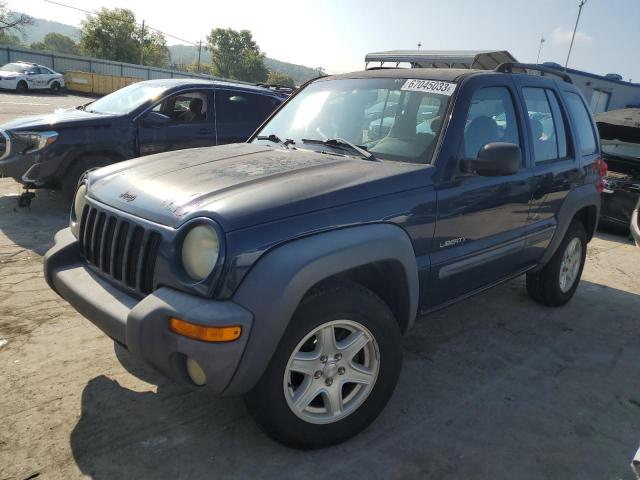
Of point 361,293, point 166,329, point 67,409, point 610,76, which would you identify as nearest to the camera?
point 166,329

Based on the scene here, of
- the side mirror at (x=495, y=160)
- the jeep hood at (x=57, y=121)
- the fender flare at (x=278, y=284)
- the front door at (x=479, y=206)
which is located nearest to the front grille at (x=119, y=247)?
the fender flare at (x=278, y=284)

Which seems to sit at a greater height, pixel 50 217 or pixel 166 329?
pixel 166 329

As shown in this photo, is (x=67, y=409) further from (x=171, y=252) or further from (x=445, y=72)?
(x=445, y=72)

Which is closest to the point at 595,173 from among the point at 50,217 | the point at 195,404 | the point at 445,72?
the point at 445,72

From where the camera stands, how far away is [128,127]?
620 centimetres

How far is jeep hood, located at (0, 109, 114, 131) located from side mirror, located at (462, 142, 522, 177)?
475 cm

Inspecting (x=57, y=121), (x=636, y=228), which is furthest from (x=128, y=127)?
(x=636, y=228)

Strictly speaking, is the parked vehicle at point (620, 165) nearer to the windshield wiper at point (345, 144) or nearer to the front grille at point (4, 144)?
the windshield wiper at point (345, 144)

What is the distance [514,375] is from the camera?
339 cm

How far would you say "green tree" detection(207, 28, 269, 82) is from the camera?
101 meters

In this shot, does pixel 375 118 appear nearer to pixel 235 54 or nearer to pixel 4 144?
pixel 4 144

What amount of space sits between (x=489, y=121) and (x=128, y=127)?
4480mm

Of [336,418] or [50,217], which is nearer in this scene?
[336,418]

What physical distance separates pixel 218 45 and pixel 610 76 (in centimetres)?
8797
